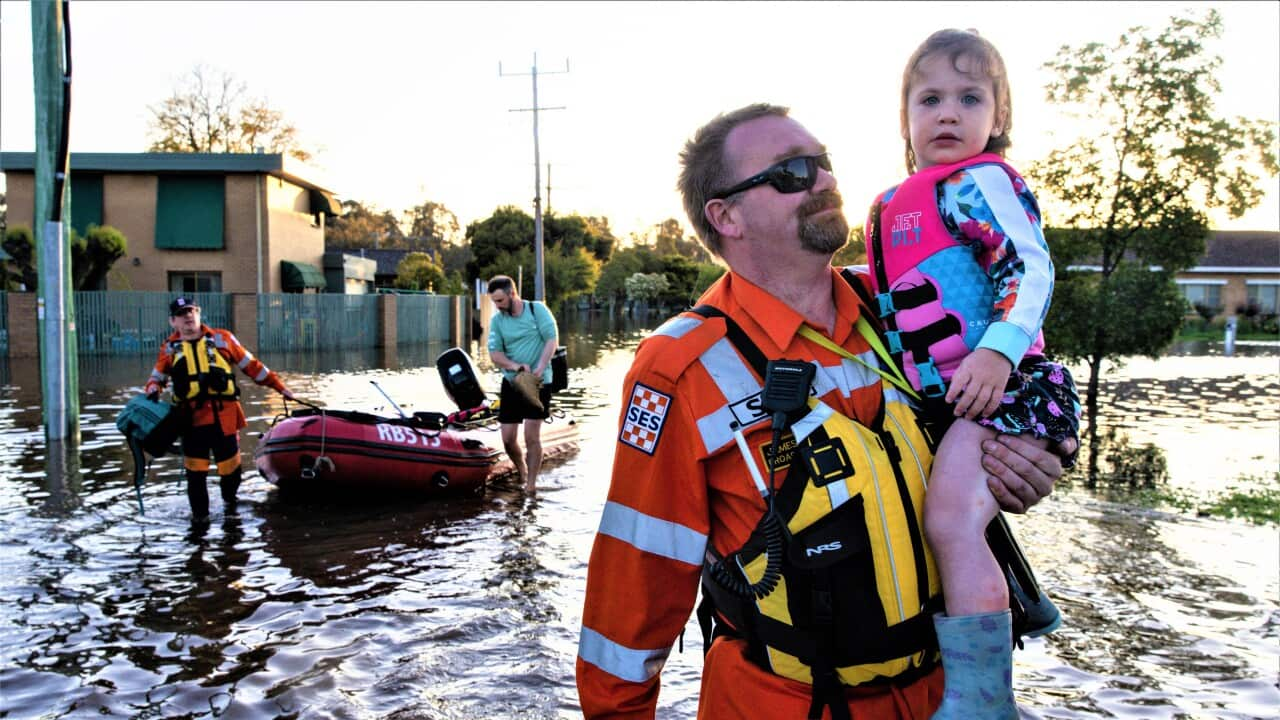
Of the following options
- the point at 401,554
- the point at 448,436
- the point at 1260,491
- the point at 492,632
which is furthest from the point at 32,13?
the point at 1260,491

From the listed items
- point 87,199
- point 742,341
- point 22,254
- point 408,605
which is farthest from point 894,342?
point 87,199

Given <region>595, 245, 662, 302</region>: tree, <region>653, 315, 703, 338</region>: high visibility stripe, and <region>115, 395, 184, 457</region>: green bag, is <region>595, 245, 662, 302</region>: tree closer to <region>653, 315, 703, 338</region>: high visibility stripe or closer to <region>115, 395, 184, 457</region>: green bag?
<region>115, 395, 184, 457</region>: green bag

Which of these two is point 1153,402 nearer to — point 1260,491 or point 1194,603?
point 1260,491

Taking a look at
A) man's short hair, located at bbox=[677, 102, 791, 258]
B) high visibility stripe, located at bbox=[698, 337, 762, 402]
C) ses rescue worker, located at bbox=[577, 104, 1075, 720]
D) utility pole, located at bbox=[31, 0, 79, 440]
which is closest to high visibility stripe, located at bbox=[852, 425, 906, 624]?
ses rescue worker, located at bbox=[577, 104, 1075, 720]

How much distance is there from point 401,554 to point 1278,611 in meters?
6.44

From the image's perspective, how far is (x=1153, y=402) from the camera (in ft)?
65.2

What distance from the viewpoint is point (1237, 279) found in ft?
189

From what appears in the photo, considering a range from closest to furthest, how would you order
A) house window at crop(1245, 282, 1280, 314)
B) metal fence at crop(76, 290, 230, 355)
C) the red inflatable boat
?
1. the red inflatable boat
2. metal fence at crop(76, 290, 230, 355)
3. house window at crop(1245, 282, 1280, 314)

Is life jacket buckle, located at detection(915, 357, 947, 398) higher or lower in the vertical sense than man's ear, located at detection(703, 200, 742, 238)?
lower

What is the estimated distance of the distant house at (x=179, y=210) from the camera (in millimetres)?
34750

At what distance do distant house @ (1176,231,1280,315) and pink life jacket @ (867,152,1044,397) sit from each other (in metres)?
62.8

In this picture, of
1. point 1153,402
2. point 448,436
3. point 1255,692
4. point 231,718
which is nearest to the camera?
point 231,718

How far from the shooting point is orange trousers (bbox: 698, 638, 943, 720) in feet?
6.68

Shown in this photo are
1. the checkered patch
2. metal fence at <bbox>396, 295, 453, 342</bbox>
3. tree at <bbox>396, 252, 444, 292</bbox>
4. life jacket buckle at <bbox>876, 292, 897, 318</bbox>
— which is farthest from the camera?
tree at <bbox>396, 252, 444, 292</bbox>
